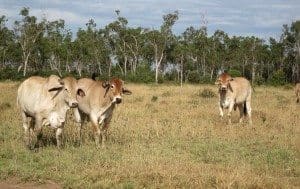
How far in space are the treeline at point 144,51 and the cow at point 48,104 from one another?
49.8 metres

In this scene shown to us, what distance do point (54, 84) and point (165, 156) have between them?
9.89 ft

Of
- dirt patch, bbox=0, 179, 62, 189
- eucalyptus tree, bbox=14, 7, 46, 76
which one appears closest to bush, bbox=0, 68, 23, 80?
eucalyptus tree, bbox=14, 7, 46, 76

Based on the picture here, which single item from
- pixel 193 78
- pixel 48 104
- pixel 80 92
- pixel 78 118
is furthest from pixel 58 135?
pixel 193 78

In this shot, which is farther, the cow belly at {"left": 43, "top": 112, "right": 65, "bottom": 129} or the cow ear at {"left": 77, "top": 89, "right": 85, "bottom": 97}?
the cow ear at {"left": 77, "top": 89, "right": 85, "bottom": 97}

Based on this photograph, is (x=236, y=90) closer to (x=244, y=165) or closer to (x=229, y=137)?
(x=229, y=137)

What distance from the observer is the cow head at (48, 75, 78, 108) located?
10.8 m

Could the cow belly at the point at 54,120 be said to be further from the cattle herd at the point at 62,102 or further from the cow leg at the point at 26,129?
the cow leg at the point at 26,129

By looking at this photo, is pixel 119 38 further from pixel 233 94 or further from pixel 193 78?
pixel 233 94

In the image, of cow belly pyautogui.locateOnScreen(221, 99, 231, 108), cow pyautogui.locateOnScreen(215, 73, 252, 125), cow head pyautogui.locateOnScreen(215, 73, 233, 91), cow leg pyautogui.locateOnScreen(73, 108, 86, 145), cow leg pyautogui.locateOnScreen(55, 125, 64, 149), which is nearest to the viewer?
cow leg pyautogui.locateOnScreen(55, 125, 64, 149)

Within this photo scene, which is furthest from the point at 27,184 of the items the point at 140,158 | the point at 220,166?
the point at 220,166

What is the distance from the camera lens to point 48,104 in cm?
1081

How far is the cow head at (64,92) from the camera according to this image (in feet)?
35.6

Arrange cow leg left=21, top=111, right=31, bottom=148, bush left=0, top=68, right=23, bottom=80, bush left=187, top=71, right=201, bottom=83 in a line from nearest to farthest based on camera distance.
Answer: cow leg left=21, top=111, right=31, bottom=148 < bush left=0, top=68, right=23, bottom=80 < bush left=187, top=71, right=201, bottom=83

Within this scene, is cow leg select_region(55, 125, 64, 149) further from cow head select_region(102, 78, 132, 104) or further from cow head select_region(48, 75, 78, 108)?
cow head select_region(102, 78, 132, 104)
